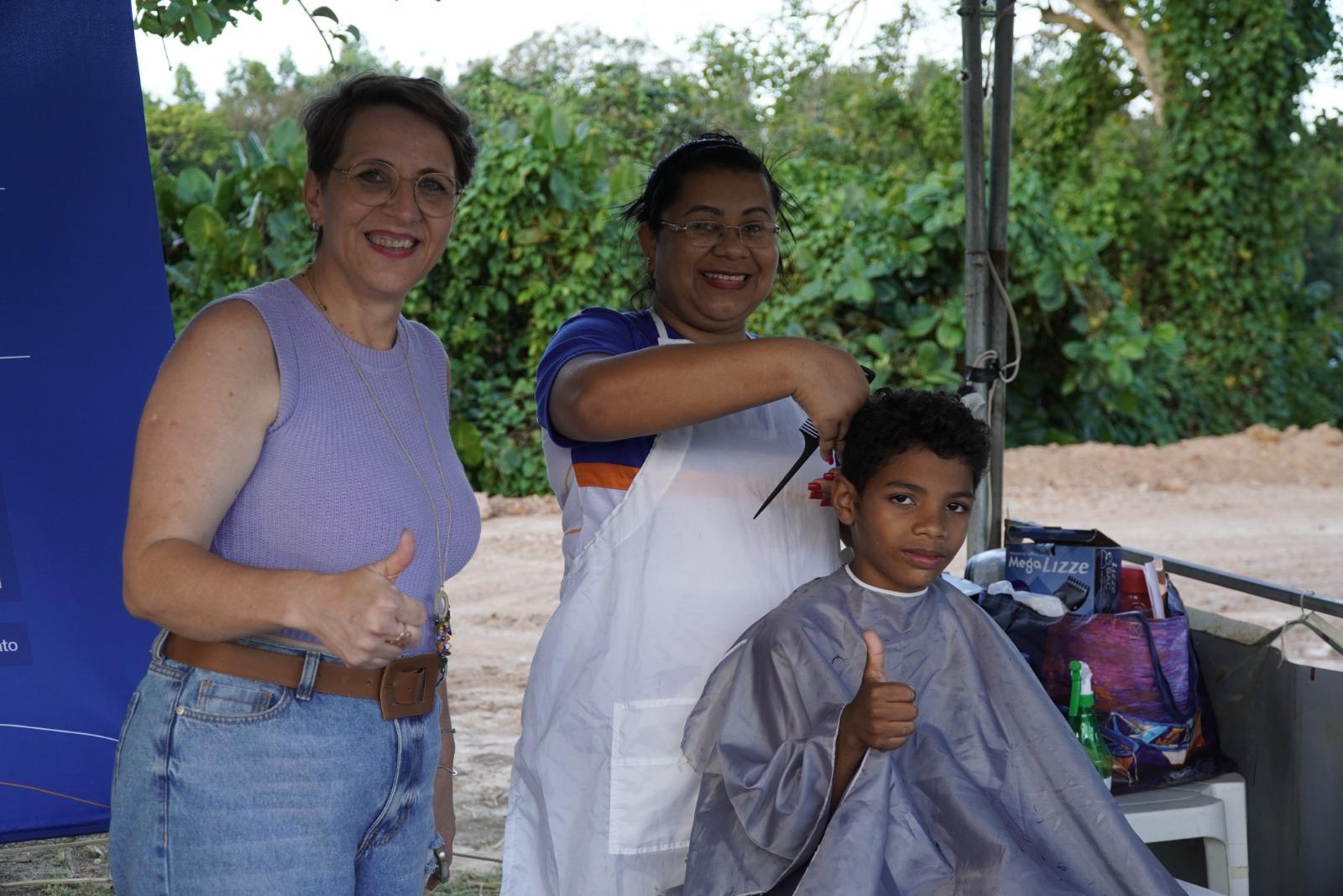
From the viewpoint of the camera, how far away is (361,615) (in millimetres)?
1293

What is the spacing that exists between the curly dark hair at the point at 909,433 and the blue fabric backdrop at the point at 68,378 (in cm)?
152

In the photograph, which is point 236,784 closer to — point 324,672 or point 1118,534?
point 324,672

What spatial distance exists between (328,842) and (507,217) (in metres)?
9.03

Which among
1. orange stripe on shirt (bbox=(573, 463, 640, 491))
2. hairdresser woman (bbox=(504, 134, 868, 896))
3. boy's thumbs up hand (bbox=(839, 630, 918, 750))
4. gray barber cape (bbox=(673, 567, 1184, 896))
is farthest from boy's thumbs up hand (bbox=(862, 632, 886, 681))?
orange stripe on shirt (bbox=(573, 463, 640, 491))

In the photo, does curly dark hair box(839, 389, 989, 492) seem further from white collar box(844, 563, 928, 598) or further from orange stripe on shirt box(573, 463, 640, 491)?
orange stripe on shirt box(573, 463, 640, 491)

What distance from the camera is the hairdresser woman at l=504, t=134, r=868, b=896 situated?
6.42ft

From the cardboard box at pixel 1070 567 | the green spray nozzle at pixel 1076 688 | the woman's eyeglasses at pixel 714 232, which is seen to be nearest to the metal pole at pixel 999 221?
the cardboard box at pixel 1070 567

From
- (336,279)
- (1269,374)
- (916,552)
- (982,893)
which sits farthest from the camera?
(1269,374)

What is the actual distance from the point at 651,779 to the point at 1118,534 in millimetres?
7799

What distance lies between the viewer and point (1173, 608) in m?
2.75

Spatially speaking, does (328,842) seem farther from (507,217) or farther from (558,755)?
(507,217)

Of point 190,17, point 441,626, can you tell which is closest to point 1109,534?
point 190,17

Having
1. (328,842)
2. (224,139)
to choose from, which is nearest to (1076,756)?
(328,842)

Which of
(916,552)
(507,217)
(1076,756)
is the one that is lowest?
(1076,756)
